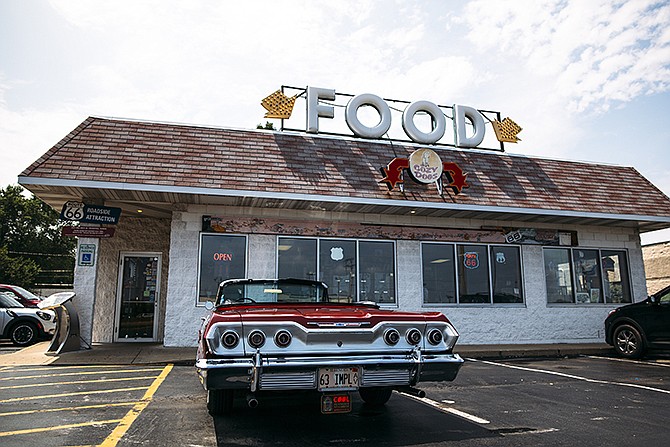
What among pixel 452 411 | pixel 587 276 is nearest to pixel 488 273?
pixel 587 276

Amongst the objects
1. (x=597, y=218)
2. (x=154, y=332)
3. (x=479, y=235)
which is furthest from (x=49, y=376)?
(x=597, y=218)

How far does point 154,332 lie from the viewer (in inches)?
534

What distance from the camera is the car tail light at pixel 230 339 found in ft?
14.3

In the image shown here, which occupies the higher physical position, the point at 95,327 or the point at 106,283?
the point at 106,283

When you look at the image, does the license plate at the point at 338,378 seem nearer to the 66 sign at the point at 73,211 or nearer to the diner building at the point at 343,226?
the diner building at the point at 343,226

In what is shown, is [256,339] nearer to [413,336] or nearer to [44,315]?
[413,336]

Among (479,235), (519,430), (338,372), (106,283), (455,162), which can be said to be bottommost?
(519,430)

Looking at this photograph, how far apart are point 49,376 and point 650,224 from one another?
15.4m

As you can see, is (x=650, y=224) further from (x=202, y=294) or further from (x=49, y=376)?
(x=49, y=376)

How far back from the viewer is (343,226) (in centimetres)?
1287

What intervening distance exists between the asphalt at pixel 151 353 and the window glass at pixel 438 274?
1399 millimetres

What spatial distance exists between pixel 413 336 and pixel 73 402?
4.42 m

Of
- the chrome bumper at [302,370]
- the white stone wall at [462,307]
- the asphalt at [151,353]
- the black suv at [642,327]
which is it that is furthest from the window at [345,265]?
the chrome bumper at [302,370]

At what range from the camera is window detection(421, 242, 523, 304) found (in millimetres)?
13414
